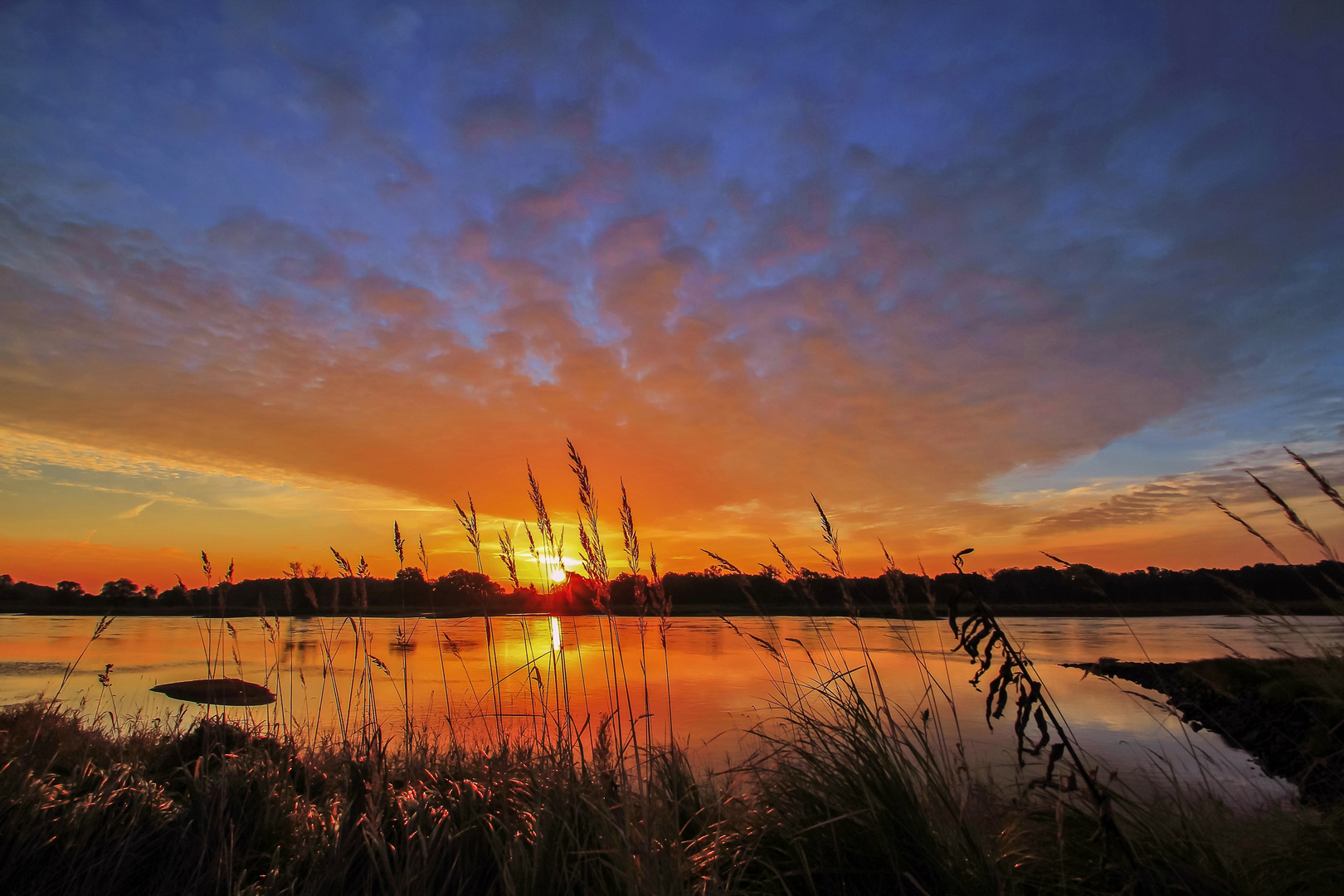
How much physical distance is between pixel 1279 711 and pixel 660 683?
1108cm

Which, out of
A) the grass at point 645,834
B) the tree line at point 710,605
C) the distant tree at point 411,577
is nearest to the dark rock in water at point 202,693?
the tree line at point 710,605

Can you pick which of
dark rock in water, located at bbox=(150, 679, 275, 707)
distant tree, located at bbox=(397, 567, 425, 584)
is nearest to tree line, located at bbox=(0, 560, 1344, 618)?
distant tree, located at bbox=(397, 567, 425, 584)

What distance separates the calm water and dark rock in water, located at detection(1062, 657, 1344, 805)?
314 millimetres

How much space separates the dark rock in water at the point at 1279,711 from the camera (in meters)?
4.22

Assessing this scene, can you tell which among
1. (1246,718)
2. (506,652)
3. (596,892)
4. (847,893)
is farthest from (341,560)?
(506,652)

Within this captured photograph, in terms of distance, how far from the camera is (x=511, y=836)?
310cm

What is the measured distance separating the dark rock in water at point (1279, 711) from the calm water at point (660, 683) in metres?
0.31

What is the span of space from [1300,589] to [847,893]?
72.1m

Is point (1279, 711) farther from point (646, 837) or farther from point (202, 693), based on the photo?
point (202, 693)

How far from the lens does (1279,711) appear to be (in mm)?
10000

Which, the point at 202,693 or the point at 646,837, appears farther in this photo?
the point at 202,693

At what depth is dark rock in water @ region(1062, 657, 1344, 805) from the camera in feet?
13.8

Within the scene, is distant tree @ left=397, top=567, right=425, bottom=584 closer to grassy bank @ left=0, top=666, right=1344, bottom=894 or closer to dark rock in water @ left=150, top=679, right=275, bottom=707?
grassy bank @ left=0, top=666, right=1344, bottom=894

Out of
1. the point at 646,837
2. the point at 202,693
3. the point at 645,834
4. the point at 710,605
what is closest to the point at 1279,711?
the point at 710,605
